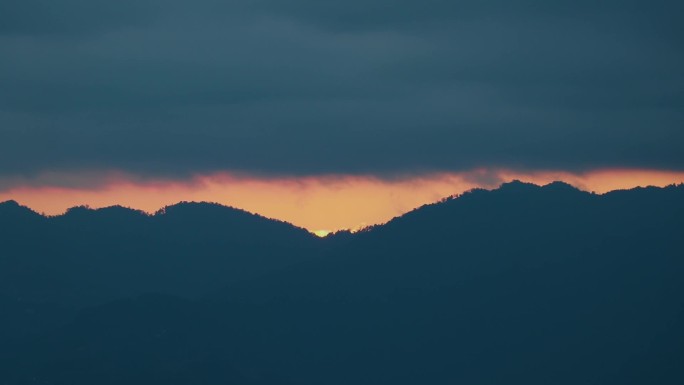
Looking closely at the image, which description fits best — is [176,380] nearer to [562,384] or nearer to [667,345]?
[562,384]

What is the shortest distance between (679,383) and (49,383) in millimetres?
89384

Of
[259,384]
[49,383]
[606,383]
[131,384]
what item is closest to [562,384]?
[606,383]

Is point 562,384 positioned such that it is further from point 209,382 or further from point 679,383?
point 209,382

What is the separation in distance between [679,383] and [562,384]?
16.8m

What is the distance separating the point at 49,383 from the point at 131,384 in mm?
12704

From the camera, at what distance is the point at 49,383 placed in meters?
200

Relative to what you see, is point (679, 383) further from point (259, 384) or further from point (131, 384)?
point (131, 384)

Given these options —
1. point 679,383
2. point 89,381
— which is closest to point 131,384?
point 89,381

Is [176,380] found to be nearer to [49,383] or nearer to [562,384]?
[49,383]

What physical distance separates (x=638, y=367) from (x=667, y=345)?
6.13 meters

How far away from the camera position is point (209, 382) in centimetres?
19862

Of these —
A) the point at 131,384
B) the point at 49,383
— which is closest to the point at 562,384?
the point at 131,384

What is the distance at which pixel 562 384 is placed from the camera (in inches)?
7766

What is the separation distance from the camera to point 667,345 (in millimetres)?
199125
